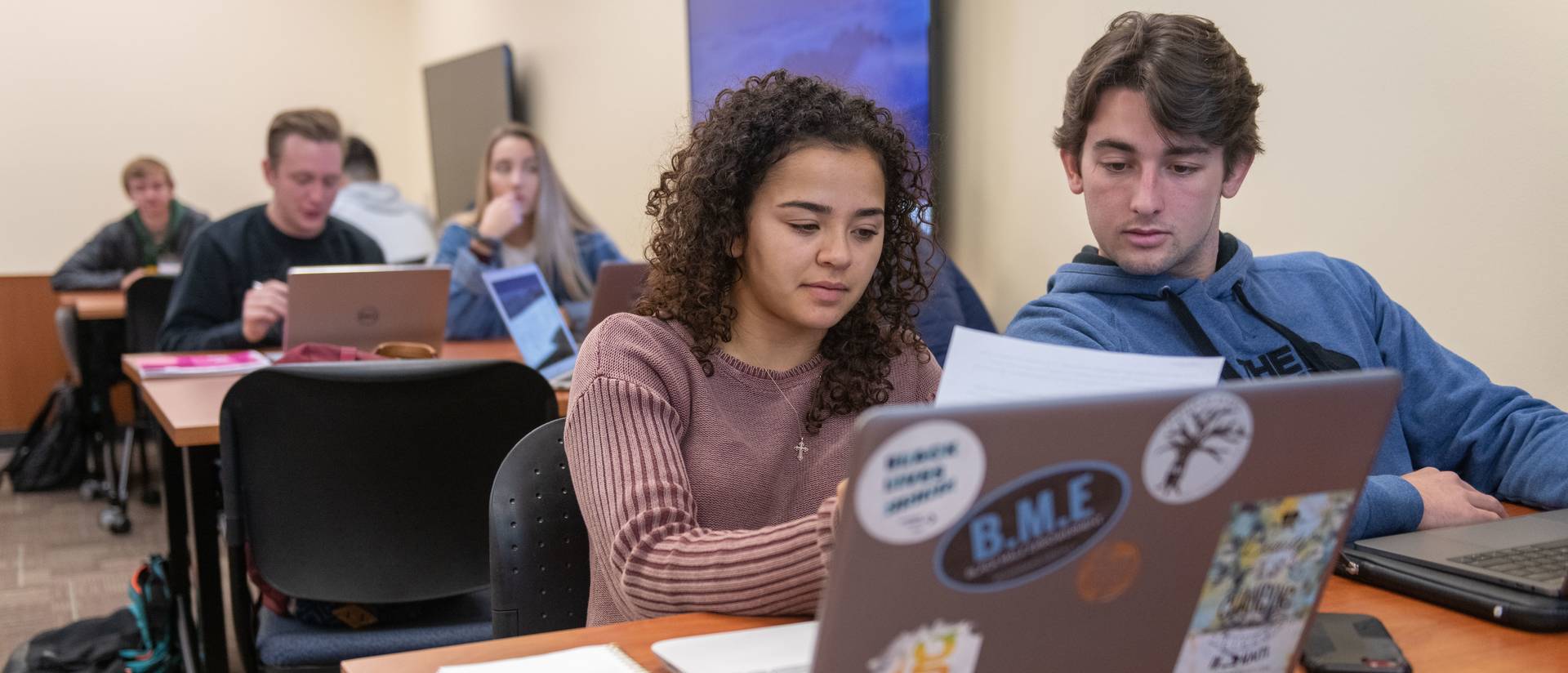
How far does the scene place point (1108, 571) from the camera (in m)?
0.61

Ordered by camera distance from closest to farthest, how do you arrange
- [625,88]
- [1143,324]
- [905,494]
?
[905,494] < [1143,324] < [625,88]

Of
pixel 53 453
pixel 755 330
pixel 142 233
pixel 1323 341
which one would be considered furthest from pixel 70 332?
pixel 1323 341

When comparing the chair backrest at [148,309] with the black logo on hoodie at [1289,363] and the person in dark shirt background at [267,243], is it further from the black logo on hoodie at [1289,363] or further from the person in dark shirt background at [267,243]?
the black logo on hoodie at [1289,363]

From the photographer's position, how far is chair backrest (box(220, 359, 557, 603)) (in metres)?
1.72

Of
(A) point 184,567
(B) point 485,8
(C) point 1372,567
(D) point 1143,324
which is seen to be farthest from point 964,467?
(B) point 485,8

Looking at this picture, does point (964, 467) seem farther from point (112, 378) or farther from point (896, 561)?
point (112, 378)

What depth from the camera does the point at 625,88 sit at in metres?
4.35

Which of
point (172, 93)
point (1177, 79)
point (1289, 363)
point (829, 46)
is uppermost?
point (172, 93)

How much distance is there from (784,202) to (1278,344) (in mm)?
658

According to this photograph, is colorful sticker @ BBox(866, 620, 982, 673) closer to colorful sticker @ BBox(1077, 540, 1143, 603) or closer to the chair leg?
colorful sticker @ BBox(1077, 540, 1143, 603)

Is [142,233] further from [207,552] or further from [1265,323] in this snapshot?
[1265,323]

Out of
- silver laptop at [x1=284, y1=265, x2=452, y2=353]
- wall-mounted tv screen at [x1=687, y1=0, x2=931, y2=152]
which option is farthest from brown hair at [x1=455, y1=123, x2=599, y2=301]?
silver laptop at [x1=284, y1=265, x2=452, y2=353]

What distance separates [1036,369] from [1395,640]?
0.46m

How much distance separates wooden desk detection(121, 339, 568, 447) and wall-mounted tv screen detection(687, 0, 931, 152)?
3.53 feet
